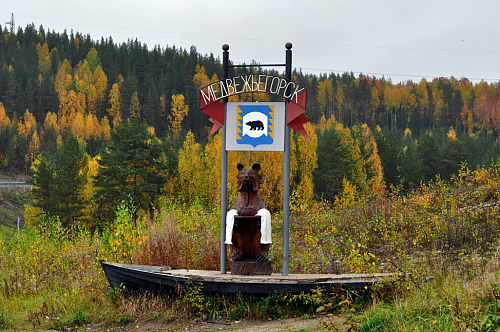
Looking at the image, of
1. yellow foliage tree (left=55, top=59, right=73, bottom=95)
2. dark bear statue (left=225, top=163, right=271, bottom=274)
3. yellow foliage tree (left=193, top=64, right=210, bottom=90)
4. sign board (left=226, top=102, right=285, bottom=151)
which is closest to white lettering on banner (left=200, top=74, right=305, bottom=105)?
sign board (left=226, top=102, right=285, bottom=151)

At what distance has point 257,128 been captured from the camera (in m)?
8.09

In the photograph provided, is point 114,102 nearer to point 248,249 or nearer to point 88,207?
point 88,207

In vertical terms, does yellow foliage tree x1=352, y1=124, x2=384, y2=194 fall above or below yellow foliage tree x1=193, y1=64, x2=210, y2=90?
below

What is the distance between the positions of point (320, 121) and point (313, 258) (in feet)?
276

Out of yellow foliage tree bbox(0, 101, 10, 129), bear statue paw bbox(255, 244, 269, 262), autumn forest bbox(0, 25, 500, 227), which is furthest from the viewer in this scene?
yellow foliage tree bbox(0, 101, 10, 129)

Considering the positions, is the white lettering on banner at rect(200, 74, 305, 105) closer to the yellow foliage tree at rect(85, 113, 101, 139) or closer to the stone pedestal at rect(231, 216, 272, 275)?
the stone pedestal at rect(231, 216, 272, 275)

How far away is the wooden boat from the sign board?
2.08 meters

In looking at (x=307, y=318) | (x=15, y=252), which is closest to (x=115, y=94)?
(x=15, y=252)

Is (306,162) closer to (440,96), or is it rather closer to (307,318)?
(307,318)

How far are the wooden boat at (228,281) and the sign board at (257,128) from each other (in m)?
2.08

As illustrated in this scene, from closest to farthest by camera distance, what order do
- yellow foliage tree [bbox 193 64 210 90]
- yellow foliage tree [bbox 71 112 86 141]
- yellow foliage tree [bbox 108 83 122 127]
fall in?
yellow foliage tree [bbox 71 112 86 141] → yellow foliage tree [bbox 108 83 122 127] → yellow foliage tree [bbox 193 64 210 90]

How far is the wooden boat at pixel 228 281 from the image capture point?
6531 mm

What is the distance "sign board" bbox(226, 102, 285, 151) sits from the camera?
316 inches

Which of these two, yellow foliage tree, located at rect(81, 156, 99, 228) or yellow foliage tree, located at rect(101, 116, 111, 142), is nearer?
yellow foliage tree, located at rect(81, 156, 99, 228)
